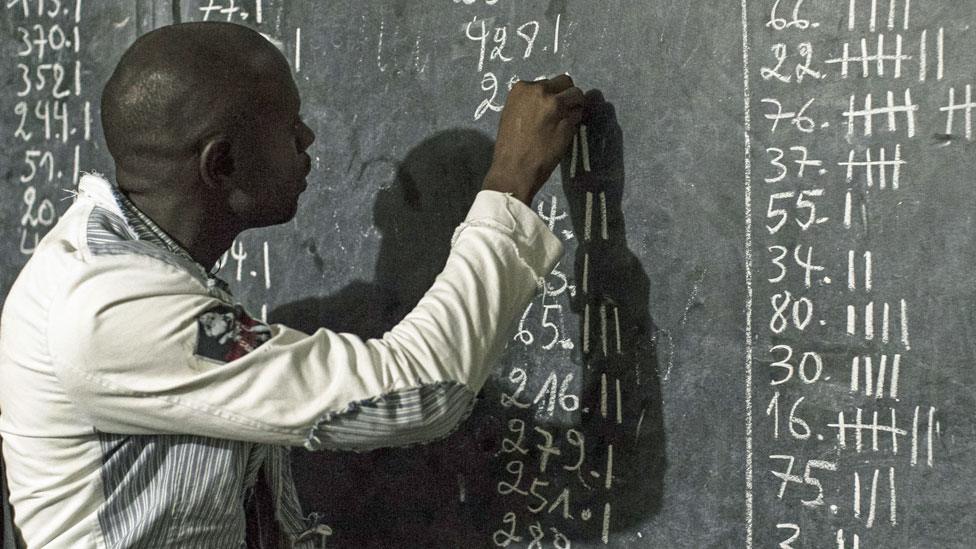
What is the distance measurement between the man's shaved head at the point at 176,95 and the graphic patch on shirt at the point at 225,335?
0.67 feet

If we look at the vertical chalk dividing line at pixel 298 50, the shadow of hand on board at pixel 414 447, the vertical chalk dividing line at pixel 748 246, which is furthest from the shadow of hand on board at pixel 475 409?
the vertical chalk dividing line at pixel 298 50

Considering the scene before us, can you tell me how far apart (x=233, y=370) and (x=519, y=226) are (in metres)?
0.40

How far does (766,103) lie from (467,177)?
44cm

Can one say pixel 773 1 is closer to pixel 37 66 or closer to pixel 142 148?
pixel 142 148

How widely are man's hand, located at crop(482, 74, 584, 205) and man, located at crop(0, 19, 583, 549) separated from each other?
16 millimetres

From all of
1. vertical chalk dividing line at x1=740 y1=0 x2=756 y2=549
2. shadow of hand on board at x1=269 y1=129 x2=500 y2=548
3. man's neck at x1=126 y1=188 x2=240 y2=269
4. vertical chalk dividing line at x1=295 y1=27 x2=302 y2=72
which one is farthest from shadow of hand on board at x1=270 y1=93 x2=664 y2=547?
man's neck at x1=126 y1=188 x2=240 y2=269

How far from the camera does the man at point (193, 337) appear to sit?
3.71ft

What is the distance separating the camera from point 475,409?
1.60 m

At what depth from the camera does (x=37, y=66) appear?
1.95m

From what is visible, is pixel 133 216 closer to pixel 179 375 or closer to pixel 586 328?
pixel 179 375

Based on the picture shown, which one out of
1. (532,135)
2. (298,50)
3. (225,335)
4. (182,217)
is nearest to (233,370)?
(225,335)

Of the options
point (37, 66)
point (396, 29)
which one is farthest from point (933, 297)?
point (37, 66)

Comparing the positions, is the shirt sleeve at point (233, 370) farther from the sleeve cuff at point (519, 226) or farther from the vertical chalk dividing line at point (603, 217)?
the vertical chalk dividing line at point (603, 217)

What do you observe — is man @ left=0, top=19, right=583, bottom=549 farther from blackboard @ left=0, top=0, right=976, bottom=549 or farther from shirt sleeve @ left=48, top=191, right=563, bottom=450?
blackboard @ left=0, top=0, right=976, bottom=549
